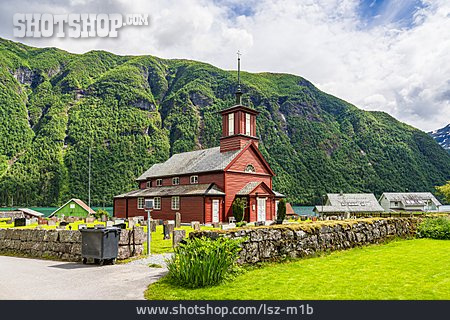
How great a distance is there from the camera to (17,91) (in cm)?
19562

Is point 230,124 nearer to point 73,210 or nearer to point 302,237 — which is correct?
point 73,210

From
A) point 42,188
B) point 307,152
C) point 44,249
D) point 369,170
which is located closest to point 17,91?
point 42,188

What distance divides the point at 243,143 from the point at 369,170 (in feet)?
462

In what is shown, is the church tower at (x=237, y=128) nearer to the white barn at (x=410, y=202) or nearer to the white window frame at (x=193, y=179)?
the white window frame at (x=193, y=179)

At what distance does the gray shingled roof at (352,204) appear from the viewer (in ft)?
238

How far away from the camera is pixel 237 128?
41.8 meters

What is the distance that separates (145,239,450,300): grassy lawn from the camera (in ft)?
24.4

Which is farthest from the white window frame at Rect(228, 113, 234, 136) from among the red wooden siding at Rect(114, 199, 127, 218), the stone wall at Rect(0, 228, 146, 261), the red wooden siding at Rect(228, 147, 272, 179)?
the stone wall at Rect(0, 228, 146, 261)

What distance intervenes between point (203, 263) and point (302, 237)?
470 centimetres

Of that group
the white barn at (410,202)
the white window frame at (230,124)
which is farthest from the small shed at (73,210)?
the white barn at (410,202)

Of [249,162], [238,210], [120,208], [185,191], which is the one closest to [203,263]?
[238,210]

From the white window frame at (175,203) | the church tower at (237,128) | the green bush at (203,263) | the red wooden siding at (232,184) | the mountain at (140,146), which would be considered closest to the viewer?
the green bush at (203,263)

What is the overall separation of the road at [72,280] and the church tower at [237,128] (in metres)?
30.2
